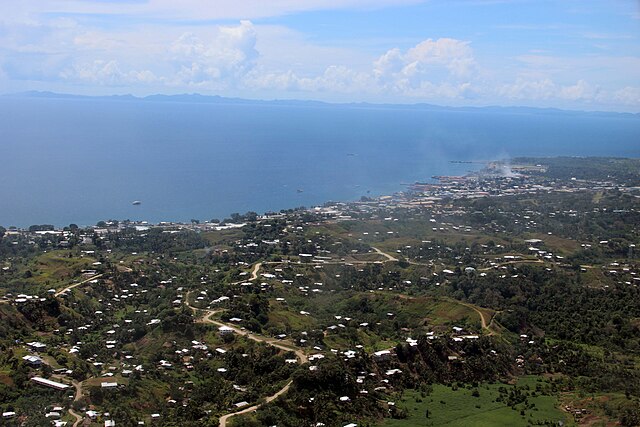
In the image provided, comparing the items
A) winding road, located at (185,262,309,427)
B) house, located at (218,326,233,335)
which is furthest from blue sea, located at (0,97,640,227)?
house, located at (218,326,233,335)

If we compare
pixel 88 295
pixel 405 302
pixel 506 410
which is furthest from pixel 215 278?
pixel 506 410

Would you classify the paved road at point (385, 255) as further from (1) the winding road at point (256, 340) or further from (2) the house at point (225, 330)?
(2) the house at point (225, 330)

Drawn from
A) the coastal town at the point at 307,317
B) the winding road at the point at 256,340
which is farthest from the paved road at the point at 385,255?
the winding road at the point at 256,340

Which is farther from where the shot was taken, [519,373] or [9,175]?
[9,175]

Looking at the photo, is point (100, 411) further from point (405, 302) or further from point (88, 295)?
point (405, 302)

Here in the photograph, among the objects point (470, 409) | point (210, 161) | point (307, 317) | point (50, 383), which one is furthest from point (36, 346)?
point (210, 161)

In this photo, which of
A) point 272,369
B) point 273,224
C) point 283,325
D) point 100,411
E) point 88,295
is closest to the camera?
point 100,411
